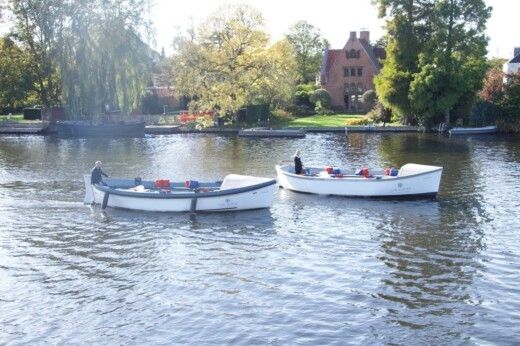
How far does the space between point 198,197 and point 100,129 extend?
136ft

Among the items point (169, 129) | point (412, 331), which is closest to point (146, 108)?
point (169, 129)

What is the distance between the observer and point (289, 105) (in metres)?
83.6

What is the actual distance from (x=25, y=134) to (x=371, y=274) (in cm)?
6113

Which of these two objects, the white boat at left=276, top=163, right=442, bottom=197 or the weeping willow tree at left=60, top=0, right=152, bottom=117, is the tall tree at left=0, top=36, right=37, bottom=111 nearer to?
the weeping willow tree at left=60, top=0, right=152, bottom=117

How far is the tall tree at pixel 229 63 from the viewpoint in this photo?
236 feet

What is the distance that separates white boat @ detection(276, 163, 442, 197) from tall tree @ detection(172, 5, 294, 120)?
40151 millimetres

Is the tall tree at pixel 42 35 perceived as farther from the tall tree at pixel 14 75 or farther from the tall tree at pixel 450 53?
the tall tree at pixel 450 53

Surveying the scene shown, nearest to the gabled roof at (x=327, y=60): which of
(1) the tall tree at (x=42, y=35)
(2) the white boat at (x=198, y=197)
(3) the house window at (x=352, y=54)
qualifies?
(3) the house window at (x=352, y=54)


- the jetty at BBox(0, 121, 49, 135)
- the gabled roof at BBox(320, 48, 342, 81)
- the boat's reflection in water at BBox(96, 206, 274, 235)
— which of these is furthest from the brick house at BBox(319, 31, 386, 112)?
the boat's reflection in water at BBox(96, 206, 274, 235)

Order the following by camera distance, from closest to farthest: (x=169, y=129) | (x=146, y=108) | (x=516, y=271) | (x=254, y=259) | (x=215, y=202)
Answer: (x=516, y=271) → (x=254, y=259) → (x=215, y=202) → (x=169, y=129) → (x=146, y=108)

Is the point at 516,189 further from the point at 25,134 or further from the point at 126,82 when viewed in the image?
the point at 25,134

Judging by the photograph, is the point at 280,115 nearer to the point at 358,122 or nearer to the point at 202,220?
the point at 358,122

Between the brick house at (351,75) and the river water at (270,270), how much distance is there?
53197 mm

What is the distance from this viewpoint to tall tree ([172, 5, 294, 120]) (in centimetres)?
7181
